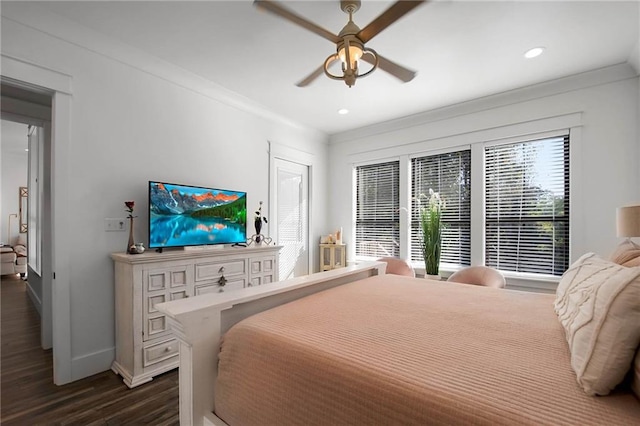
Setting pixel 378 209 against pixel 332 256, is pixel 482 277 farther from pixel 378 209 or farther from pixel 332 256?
pixel 332 256

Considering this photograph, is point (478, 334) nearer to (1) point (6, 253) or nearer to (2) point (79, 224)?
(2) point (79, 224)

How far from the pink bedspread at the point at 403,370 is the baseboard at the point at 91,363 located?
A: 175 cm

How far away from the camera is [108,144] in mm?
2428

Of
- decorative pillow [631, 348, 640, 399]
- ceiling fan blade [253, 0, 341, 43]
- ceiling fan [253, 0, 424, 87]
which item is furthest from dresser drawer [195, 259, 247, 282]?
decorative pillow [631, 348, 640, 399]

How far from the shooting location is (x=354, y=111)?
3.86 m

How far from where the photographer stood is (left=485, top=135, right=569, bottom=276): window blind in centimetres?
310

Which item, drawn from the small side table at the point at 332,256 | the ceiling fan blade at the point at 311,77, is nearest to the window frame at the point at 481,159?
the small side table at the point at 332,256

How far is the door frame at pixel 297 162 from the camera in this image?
12.9 ft

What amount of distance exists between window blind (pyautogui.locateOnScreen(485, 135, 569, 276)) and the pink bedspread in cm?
207

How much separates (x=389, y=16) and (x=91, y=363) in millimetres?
3156

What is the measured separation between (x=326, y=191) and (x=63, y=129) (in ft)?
11.3

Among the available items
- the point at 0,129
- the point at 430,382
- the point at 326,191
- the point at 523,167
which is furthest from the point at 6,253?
the point at 523,167

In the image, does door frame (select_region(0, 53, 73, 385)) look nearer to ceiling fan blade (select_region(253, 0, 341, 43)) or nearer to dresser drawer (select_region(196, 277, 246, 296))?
dresser drawer (select_region(196, 277, 246, 296))

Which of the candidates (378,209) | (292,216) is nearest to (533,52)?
(378,209)
